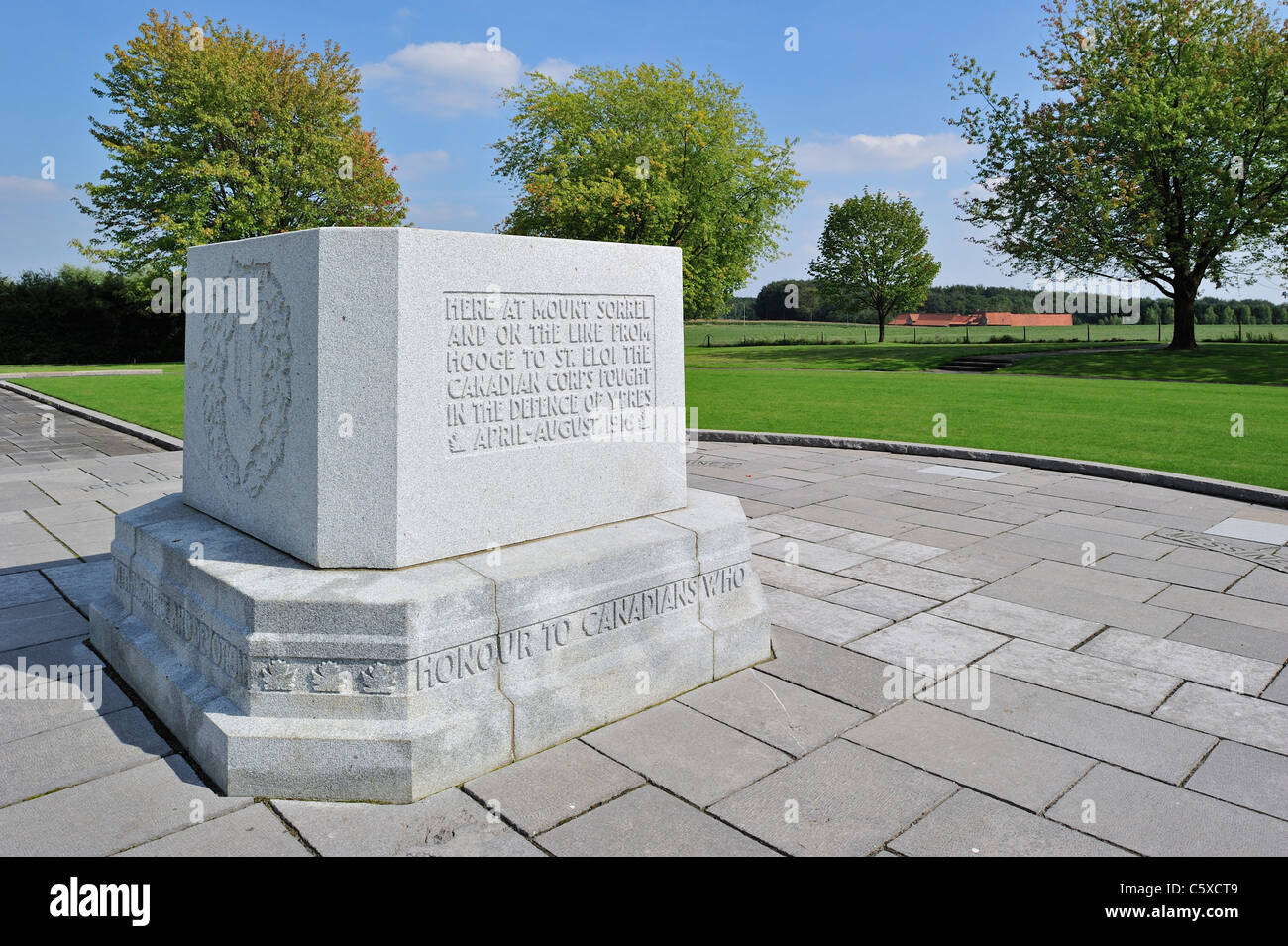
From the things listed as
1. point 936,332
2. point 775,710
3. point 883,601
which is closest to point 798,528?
point 883,601

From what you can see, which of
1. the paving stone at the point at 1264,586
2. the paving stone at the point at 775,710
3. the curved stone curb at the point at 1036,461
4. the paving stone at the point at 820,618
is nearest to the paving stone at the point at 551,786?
the paving stone at the point at 775,710

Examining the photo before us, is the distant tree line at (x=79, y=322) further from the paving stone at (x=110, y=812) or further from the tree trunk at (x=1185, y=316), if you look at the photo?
the tree trunk at (x=1185, y=316)

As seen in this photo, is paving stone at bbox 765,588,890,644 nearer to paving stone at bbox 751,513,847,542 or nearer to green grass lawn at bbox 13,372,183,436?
paving stone at bbox 751,513,847,542

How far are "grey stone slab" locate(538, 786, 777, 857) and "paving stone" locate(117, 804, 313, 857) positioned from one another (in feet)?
2.79

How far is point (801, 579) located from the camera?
5781mm

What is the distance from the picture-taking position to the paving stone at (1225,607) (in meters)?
4.96

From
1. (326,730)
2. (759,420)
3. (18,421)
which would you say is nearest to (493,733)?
(326,730)

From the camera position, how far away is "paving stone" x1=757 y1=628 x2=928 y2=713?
13.1 ft

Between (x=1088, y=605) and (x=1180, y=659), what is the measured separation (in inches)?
32.8

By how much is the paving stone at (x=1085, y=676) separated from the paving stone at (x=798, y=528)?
244 centimetres

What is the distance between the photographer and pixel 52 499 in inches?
327

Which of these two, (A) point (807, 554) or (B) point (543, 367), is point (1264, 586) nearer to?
(A) point (807, 554)
